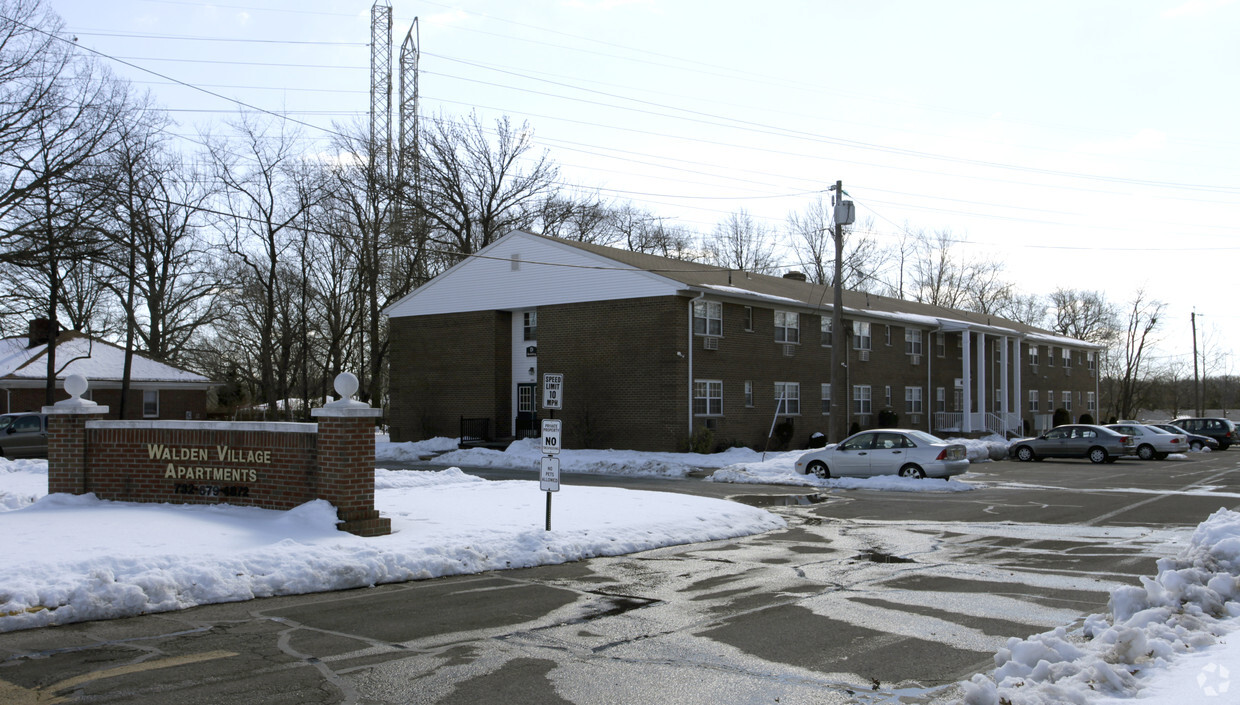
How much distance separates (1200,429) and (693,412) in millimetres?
30699

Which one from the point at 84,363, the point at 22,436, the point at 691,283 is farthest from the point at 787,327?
the point at 84,363

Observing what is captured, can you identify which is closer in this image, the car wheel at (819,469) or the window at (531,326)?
the car wheel at (819,469)

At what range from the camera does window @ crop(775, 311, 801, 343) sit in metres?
38.0

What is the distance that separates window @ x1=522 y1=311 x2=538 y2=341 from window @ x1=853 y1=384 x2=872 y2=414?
46.8 feet

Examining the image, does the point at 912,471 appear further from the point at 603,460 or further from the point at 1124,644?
the point at 1124,644

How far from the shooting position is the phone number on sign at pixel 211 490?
42.2 ft

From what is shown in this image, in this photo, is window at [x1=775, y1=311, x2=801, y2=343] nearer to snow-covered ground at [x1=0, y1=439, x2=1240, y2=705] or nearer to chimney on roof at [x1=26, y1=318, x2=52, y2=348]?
snow-covered ground at [x1=0, y1=439, x2=1240, y2=705]

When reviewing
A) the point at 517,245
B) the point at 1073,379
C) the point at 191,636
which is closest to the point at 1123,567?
the point at 191,636

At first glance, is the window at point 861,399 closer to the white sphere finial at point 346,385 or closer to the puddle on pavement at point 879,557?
the puddle on pavement at point 879,557

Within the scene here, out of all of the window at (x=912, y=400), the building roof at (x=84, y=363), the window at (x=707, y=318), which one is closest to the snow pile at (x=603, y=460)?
the window at (x=707, y=318)

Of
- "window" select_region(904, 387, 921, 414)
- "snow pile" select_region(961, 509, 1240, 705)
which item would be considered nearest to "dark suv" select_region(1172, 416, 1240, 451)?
"window" select_region(904, 387, 921, 414)

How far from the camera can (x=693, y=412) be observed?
1326 inches

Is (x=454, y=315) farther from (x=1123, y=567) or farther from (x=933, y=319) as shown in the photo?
(x=1123, y=567)

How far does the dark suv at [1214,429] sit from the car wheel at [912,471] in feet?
104
